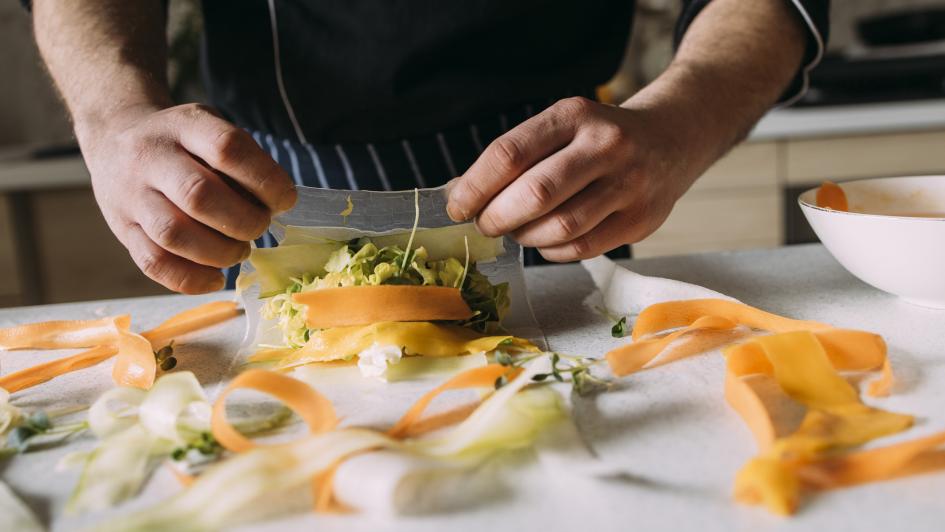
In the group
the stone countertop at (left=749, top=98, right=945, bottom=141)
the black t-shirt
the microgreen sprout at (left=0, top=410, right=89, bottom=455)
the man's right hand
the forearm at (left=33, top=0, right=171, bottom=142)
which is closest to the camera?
the microgreen sprout at (left=0, top=410, right=89, bottom=455)

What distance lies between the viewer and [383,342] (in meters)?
0.68

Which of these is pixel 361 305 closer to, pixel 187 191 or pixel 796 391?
pixel 187 191

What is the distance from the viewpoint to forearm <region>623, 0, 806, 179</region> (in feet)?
2.96

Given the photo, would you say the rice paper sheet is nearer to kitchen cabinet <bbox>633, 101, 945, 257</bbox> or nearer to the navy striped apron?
the navy striped apron

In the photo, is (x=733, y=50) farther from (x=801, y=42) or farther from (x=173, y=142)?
(x=173, y=142)

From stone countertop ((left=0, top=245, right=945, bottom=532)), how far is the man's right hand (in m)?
0.10

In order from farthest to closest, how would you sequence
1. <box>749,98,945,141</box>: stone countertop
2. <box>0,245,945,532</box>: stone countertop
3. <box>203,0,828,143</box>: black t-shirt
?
<box>749,98,945,141</box>: stone countertop < <box>203,0,828,143</box>: black t-shirt < <box>0,245,945,532</box>: stone countertop

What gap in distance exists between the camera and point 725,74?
3.23 ft

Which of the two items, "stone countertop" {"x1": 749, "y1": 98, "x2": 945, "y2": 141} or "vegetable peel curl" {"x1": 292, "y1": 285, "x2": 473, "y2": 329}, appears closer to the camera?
"vegetable peel curl" {"x1": 292, "y1": 285, "x2": 473, "y2": 329}

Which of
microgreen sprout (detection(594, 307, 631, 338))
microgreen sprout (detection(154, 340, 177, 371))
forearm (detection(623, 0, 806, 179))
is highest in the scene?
forearm (detection(623, 0, 806, 179))

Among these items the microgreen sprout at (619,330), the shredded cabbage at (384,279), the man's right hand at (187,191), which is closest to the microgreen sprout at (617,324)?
the microgreen sprout at (619,330)

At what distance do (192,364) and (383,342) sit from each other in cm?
20

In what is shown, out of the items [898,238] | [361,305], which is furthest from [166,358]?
[898,238]

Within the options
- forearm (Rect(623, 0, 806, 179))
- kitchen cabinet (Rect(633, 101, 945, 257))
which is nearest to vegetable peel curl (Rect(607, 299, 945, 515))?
forearm (Rect(623, 0, 806, 179))
